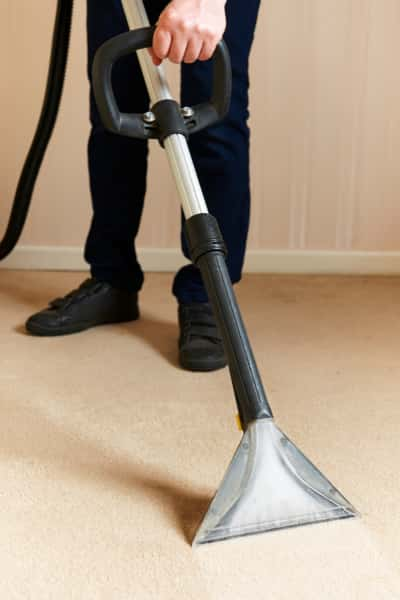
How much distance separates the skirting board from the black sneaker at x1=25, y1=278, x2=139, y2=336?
0.43 metres

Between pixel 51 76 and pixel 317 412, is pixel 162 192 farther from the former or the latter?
pixel 317 412

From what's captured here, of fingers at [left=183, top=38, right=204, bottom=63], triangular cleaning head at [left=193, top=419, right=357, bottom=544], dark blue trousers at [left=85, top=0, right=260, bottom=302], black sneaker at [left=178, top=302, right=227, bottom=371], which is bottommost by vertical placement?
black sneaker at [left=178, top=302, right=227, bottom=371]

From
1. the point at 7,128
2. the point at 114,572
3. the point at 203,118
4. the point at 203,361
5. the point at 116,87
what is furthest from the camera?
the point at 7,128

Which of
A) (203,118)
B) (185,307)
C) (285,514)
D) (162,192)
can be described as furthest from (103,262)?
(285,514)

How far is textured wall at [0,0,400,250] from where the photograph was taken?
1873 mm

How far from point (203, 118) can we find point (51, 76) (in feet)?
2.12

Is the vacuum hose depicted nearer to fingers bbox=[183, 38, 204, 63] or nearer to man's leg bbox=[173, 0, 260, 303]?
man's leg bbox=[173, 0, 260, 303]

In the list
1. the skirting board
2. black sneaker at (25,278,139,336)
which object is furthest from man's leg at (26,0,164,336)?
the skirting board

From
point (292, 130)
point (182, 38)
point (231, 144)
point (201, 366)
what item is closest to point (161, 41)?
point (182, 38)

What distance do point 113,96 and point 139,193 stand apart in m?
0.59

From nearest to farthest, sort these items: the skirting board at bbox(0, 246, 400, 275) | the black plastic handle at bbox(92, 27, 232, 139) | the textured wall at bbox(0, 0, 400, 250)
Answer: the black plastic handle at bbox(92, 27, 232, 139)
the textured wall at bbox(0, 0, 400, 250)
the skirting board at bbox(0, 246, 400, 275)

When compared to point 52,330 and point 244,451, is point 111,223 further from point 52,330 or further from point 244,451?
point 244,451

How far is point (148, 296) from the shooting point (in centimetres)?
178

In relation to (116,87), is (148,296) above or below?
below
